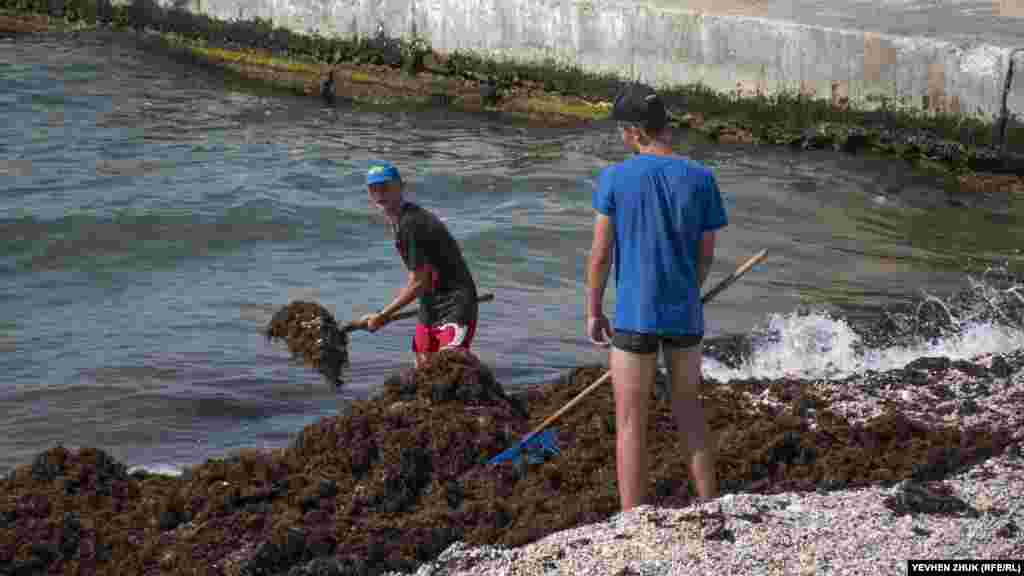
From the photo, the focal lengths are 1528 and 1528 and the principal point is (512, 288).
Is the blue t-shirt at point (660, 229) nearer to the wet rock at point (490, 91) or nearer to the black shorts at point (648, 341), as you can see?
the black shorts at point (648, 341)

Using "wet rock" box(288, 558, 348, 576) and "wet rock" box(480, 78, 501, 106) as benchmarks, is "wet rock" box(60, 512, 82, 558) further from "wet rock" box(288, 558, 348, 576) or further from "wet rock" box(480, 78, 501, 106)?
"wet rock" box(480, 78, 501, 106)

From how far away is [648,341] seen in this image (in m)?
5.68

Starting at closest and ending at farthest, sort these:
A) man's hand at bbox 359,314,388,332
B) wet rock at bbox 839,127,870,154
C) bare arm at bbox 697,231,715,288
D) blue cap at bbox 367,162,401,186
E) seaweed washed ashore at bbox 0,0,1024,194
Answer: bare arm at bbox 697,231,715,288 < blue cap at bbox 367,162,401,186 < man's hand at bbox 359,314,388,332 < seaweed washed ashore at bbox 0,0,1024,194 < wet rock at bbox 839,127,870,154

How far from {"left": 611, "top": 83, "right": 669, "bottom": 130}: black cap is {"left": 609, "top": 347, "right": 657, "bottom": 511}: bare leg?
0.86 m

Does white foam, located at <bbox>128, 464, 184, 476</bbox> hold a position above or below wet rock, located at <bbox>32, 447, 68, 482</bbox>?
below

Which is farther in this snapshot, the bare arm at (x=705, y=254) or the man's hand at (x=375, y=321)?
the man's hand at (x=375, y=321)

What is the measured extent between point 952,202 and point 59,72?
12753mm

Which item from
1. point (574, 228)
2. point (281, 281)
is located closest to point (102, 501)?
point (281, 281)

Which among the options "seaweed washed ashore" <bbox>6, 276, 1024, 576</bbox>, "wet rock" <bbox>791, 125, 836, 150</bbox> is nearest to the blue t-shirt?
"seaweed washed ashore" <bbox>6, 276, 1024, 576</bbox>

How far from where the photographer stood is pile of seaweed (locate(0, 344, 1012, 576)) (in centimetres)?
623

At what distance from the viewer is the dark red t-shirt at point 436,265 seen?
26.8 feet

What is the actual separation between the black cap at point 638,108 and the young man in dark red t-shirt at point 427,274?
8.47ft

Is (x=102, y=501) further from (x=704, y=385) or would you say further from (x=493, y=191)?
(x=493, y=191)

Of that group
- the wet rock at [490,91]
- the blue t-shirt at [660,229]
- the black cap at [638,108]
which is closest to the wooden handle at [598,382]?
the blue t-shirt at [660,229]
